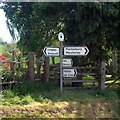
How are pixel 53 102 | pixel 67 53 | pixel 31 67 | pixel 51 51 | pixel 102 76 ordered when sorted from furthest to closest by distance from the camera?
1. pixel 102 76
2. pixel 31 67
3. pixel 67 53
4. pixel 51 51
5. pixel 53 102

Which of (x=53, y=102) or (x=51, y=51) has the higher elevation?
(x=51, y=51)

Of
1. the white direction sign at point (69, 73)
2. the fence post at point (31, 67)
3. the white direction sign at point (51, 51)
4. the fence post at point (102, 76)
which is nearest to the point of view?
the white direction sign at point (51, 51)

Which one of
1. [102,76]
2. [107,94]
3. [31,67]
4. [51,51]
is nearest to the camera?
[51,51]

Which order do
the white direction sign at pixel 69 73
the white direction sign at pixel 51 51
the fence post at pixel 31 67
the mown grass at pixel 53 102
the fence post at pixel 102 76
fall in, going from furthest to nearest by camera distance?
the fence post at pixel 102 76, the fence post at pixel 31 67, the white direction sign at pixel 69 73, the white direction sign at pixel 51 51, the mown grass at pixel 53 102

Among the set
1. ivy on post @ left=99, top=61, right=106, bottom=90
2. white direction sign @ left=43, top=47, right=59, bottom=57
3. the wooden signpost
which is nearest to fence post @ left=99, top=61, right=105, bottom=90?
ivy on post @ left=99, top=61, right=106, bottom=90

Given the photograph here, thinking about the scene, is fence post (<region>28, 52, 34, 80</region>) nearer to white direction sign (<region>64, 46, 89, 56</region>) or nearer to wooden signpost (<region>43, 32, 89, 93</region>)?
wooden signpost (<region>43, 32, 89, 93</region>)

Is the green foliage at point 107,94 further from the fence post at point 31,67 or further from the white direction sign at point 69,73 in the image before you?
the fence post at point 31,67

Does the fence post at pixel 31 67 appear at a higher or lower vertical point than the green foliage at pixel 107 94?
higher

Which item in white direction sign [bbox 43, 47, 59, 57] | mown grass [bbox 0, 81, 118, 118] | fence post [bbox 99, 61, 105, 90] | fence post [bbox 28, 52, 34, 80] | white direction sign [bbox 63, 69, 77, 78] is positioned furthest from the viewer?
fence post [bbox 99, 61, 105, 90]

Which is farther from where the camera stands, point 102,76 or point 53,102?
point 102,76

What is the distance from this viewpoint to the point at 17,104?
Answer: 7.29 metres

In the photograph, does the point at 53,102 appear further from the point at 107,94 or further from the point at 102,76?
the point at 102,76

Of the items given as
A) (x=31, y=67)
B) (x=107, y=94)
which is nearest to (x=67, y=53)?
(x=31, y=67)

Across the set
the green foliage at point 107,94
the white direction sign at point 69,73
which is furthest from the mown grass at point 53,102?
the white direction sign at point 69,73
